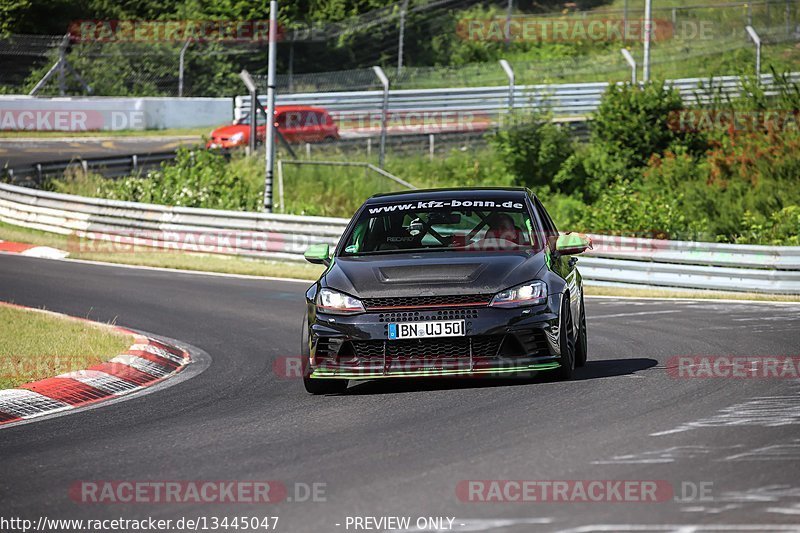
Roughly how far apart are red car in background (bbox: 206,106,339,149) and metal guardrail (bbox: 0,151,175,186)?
204cm

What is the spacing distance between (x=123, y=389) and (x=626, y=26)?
47.0 meters

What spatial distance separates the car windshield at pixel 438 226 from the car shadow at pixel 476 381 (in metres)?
1.03

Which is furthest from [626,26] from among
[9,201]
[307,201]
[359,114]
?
[9,201]

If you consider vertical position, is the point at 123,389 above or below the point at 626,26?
below

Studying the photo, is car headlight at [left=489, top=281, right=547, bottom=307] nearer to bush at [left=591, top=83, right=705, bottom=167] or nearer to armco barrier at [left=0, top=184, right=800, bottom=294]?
armco barrier at [left=0, top=184, right=800, bottom=294]

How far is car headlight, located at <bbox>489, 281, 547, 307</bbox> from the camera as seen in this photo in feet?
30.7

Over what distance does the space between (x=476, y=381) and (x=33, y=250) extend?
58.3ft

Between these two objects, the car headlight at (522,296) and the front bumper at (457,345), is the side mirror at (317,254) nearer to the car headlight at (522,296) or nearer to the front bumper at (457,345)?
the front bumper at (457,345)

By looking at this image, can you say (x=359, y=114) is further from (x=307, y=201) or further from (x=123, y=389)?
(x=123, y=389)

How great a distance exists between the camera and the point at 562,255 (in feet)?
35.3
